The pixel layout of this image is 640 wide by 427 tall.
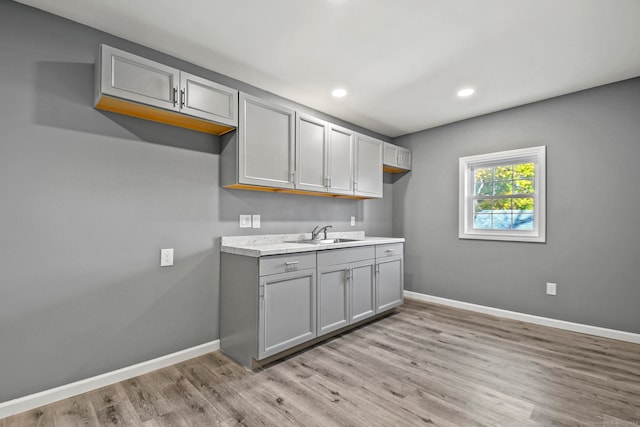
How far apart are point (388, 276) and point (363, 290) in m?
0.50

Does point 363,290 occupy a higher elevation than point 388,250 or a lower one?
lower

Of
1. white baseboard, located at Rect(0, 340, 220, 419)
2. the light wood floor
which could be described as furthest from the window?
white baseboard, located at Rect(0, 340, 220, 419)

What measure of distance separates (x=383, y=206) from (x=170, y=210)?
10.1 feet

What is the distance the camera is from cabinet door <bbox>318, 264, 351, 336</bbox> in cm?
275

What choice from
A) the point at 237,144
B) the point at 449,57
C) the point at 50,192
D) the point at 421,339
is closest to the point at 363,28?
the point at 449,57

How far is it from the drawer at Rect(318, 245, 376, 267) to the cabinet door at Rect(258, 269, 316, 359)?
160 millimetres

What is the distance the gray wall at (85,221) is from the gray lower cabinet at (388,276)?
68.9 inches

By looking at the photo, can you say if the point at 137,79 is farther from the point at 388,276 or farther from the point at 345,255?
the point at 388,276

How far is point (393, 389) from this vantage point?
6.81ft

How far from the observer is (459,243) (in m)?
4.08

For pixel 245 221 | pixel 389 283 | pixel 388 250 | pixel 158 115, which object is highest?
pixel 158 115

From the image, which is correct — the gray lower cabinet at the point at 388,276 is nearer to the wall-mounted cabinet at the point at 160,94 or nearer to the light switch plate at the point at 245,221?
the light switch plate at the point at 245,221

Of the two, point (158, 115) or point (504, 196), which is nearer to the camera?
point (158, 115)

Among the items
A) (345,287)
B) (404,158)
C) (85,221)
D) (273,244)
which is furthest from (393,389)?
(404,158)
